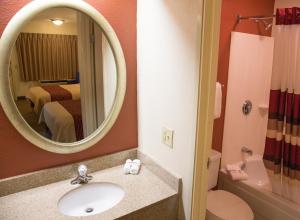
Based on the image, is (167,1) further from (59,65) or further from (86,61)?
(59,65)

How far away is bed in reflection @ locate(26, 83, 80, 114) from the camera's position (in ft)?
4.16

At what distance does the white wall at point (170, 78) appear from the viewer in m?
1.17

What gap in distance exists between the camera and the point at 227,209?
185 centimetres

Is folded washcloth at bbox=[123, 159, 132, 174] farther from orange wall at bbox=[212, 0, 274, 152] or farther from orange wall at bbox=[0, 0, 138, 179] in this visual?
orange wall at bbox=[212, 0, 274, 152]

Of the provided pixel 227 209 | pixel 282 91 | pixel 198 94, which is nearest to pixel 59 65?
pixel 198 94

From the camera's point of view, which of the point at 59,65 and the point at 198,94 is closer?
the point at 198,94

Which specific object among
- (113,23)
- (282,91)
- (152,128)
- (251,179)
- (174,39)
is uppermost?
(113,23)

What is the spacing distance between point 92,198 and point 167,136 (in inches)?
23.5

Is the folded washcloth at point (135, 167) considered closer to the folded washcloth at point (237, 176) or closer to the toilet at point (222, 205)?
the toilet at point (222, 205)

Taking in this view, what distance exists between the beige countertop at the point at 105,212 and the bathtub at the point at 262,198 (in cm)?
105

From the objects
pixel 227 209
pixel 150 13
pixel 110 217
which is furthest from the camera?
pixel 227 209

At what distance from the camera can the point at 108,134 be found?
5.13ft

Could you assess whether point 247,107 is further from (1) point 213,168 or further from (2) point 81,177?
(2) point 81,177

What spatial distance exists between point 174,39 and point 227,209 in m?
1.38
